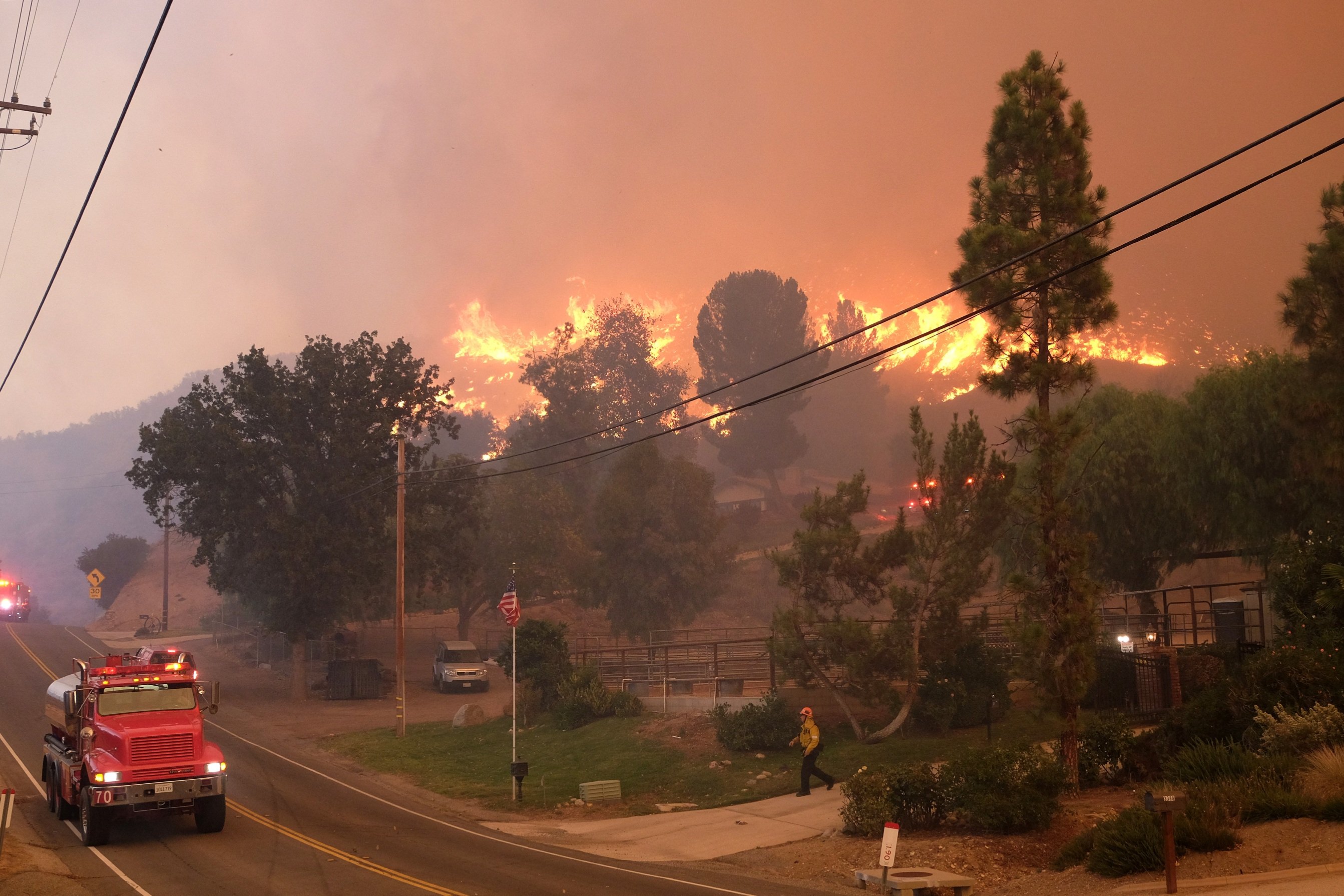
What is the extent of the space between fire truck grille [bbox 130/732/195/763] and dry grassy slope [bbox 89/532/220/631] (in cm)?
6977

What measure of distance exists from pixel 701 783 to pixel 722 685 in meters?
10.2

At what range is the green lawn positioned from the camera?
24984 millimetres

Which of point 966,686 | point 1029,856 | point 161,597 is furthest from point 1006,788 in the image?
point 161,597

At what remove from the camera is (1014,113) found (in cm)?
2153

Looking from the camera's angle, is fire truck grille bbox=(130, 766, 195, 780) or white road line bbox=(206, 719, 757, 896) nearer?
white road line bbox=(206, 719, 757, 896)

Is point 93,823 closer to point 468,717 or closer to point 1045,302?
point 468,717

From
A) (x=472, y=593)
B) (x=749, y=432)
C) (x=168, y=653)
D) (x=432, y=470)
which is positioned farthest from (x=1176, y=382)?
Answer: (x=168, y=653)

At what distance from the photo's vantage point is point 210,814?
66.6 feet

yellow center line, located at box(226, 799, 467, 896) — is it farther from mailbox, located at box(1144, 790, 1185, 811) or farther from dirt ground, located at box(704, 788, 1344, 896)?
mailbox, located at box(1144, 790, 1185, 811)

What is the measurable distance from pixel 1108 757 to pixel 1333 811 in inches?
275

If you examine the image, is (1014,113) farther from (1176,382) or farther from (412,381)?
(1176,382)

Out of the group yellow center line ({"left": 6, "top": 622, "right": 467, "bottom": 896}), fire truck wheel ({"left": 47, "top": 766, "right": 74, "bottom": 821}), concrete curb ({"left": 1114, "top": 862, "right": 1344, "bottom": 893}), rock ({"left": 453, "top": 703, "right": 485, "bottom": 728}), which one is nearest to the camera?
concrete curb ({"left": 1114, "top": 862, "right": 1344, "bottom": 893})

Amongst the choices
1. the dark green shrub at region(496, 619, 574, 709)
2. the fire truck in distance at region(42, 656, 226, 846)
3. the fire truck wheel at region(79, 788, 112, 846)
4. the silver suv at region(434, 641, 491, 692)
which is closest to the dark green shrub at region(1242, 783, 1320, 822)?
the fire truck in distance at region(42, 656, 226, 846)

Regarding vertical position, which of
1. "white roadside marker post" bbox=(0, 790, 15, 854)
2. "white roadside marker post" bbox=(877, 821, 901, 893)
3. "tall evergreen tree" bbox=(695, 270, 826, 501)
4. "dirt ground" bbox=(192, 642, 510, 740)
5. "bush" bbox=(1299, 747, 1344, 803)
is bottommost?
"dirt ground" bbox=(192, 642, 510, 740)
